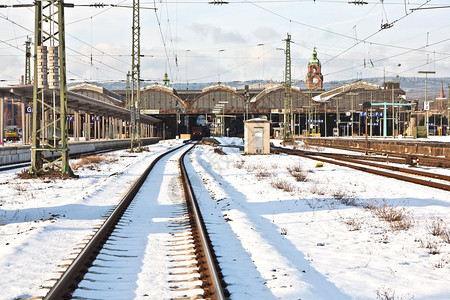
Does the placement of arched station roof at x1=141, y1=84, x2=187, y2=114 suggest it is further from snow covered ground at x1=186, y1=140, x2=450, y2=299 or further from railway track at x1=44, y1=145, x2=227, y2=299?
railway track at x1=44, y1=145, x2=227, y2=299

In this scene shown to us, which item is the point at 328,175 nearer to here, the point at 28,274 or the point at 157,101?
the point at 28,274

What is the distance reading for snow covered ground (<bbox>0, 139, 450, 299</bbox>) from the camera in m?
5.20

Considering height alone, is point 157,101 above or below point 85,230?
above

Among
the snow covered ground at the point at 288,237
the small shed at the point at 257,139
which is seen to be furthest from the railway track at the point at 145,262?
the small shed at the point at 257,139

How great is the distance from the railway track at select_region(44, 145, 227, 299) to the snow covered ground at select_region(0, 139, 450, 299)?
24cm

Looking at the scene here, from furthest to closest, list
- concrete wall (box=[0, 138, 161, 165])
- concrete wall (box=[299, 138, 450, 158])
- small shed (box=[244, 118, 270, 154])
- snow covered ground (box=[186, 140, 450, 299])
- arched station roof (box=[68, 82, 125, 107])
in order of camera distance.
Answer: arched station roof (box=[68, 82, 125, 107])
concrete wall (box=[299, 138, 450, 158])
small shed (box=[244, 118, 270, 154])
concrete wall (box=[0, 138, 161, 165])
snow covered ground (box=[186, 140, 450, 299])

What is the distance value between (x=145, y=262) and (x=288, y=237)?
3.09m

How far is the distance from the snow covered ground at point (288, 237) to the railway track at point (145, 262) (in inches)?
9.4

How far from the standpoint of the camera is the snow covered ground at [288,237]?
205 inches

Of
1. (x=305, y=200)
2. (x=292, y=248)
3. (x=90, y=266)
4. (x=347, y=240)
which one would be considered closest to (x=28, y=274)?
(x=90, y=266)

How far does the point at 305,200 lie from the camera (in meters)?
12.2

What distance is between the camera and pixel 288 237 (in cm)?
801

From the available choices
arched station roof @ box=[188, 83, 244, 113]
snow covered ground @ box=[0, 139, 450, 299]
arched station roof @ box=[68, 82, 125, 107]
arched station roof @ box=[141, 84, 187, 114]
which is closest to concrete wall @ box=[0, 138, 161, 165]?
snow covered ground @ box=[0, 139, 450, 299]

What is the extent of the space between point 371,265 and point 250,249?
6.18 feet
